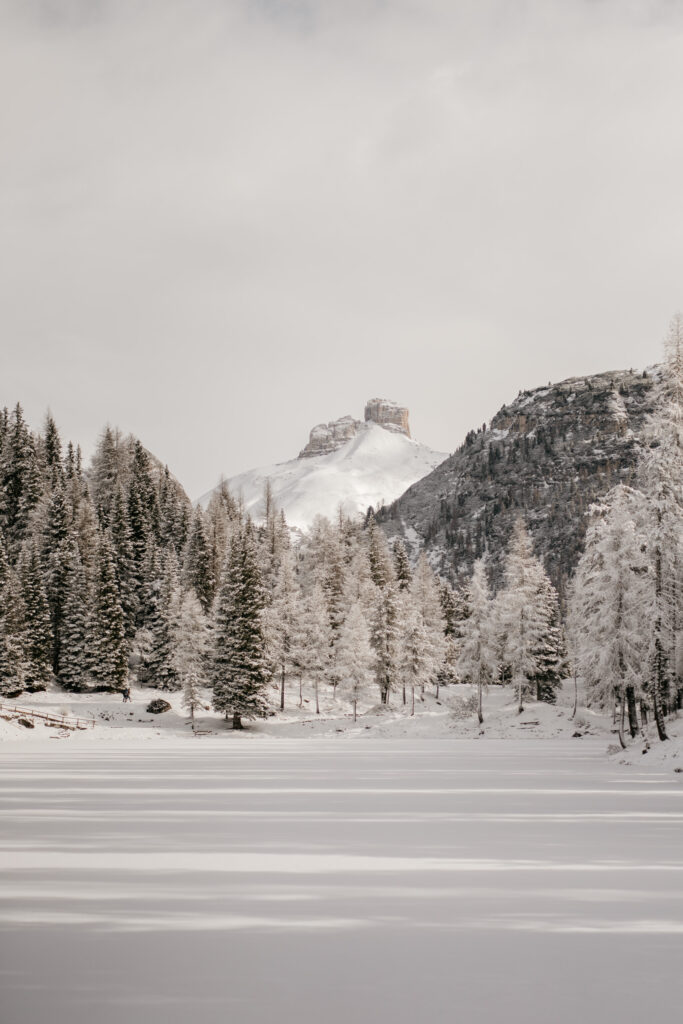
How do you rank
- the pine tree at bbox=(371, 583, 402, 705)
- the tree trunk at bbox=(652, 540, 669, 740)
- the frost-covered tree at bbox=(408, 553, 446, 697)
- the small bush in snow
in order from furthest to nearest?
1. the frost-covered tree at bbox=(408, 553, 446, 697)
2. the pine tree at bbox=(371, 583, 402, 705)
3. the small bush in snow
4. the tree trunk at bbox=(652, 540, 669, 740)

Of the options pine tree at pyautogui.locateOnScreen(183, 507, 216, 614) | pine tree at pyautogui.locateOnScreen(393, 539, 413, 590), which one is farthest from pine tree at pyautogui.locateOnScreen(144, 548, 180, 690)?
pine tree at pyautogui.locateOnScreen(393, 539, 413, 590)

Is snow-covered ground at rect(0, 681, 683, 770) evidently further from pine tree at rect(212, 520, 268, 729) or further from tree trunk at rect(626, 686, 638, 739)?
tree trunk at rect(626, 686, 638, 739)

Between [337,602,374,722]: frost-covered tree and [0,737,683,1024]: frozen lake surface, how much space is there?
39.5 metres

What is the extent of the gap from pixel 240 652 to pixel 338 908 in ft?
140

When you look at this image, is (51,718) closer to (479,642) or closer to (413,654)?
(413,654)

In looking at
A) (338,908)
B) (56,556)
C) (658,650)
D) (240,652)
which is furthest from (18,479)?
(338,908)

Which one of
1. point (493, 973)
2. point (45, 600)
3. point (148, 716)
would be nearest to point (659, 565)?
point (493, 973)

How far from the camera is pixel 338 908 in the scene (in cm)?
755

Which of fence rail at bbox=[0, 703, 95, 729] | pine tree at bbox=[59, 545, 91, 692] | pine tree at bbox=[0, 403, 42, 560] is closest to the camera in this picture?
fence rail at bbox=[0, 703, 95, 729]

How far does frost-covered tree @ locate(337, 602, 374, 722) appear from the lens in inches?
2202

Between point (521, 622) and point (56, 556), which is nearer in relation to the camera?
point (521, 622)

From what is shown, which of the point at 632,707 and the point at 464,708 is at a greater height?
the point at 632,707

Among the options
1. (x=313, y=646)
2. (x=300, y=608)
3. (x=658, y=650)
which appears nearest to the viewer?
(x=658, y=650)

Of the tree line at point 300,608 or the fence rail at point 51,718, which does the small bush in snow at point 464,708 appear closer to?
the tree line at point 300,608
